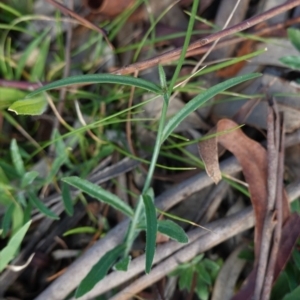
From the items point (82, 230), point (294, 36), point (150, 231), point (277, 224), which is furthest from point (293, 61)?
point (82, 230)

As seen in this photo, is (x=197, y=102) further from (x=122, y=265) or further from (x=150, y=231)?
(x=122, y=265)

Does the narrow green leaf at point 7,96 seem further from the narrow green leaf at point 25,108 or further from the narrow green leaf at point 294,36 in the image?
the narrow green leaf at point 294,36

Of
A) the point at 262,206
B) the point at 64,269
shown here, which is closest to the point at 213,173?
the point at 262,206

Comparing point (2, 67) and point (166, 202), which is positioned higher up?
point (2, 67)

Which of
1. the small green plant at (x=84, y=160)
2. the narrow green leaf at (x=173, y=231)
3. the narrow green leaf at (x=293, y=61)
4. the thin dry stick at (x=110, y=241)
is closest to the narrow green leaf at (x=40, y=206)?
the small green plant at (x=84, y=160)

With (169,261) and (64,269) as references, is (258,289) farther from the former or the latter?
(64,269)

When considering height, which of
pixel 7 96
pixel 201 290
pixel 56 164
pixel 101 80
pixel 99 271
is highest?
pixel 101 80
